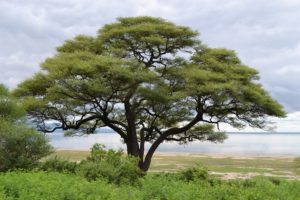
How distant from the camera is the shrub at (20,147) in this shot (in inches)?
853

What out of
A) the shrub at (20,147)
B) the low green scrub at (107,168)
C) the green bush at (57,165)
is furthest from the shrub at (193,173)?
the shrub at (20,147)

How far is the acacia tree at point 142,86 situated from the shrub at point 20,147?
5.33m

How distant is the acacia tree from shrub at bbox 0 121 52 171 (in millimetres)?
5335

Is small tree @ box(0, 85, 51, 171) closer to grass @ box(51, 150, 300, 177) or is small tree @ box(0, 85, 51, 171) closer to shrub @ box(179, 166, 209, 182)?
shrub @ box(179, 166, 209, 182)

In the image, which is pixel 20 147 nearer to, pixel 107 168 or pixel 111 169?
pixel 107 168

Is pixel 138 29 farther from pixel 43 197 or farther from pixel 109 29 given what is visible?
pixel 43 197

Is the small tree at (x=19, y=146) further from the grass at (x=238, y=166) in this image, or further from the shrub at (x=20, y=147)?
the grass at (x=238, y=166)

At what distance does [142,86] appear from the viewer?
2936 cm

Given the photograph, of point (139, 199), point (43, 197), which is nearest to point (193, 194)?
point (139, 199)

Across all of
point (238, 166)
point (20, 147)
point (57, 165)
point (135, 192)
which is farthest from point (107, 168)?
point (238, 166)

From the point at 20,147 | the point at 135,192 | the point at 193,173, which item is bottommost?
the point at 135,192

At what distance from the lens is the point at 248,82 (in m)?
31.5

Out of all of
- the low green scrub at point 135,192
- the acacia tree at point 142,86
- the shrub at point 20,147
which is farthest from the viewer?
the acacia tree at point 142,86

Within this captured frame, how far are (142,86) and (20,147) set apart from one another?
31.8 ft
